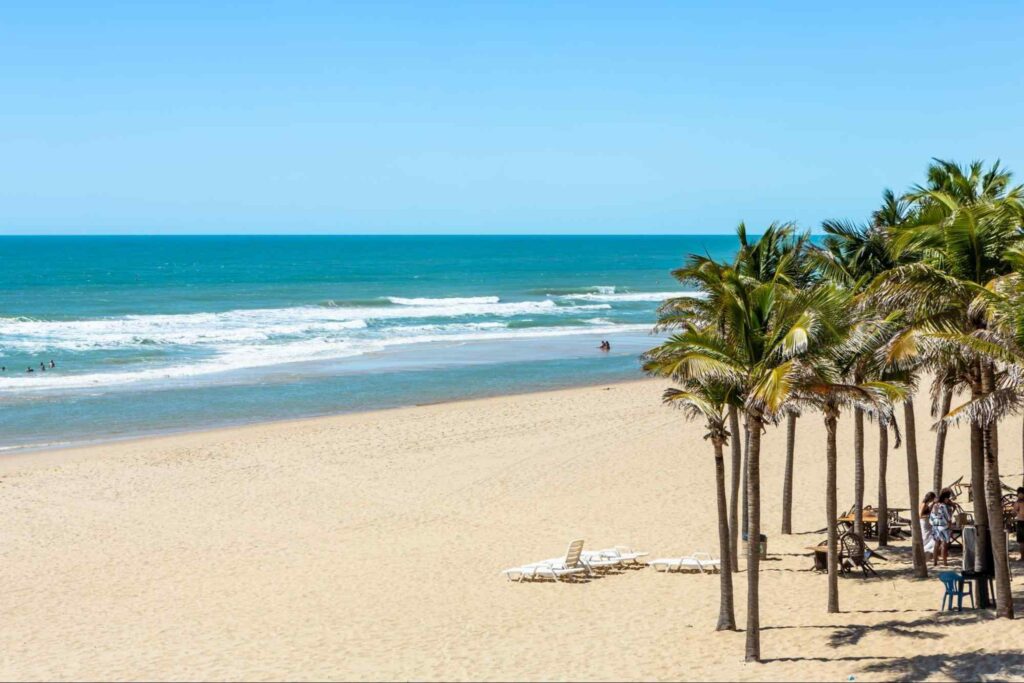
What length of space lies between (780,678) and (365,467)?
14.5 m

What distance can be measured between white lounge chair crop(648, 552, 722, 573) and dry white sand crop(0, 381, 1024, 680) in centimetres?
22

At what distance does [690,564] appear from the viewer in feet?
53.8

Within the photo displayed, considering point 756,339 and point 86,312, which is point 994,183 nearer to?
point 756,339

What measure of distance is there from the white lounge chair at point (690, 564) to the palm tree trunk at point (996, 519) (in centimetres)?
419

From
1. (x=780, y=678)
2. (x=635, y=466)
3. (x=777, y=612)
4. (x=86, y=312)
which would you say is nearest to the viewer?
(x=780, y=678)

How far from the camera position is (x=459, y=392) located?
36.7 m

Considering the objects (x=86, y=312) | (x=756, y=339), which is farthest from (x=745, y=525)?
(x=86, y=312)

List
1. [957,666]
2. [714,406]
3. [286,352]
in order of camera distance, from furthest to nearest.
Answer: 1. [286,352]
2. [714,406]
3. [957,666]

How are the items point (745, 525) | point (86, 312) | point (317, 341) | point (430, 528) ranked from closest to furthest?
point (745, 525)
point (430, 528)
point (317, 341)
point (86, 312)

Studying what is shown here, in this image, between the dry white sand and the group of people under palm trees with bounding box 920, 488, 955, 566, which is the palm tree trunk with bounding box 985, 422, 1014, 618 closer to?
the dry white sand

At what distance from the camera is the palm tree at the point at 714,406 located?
1208cm

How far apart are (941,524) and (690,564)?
3.63m

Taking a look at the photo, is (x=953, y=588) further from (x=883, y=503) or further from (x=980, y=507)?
(x=883, y=503)

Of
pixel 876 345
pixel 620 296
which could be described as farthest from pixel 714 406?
pixel 620 296
